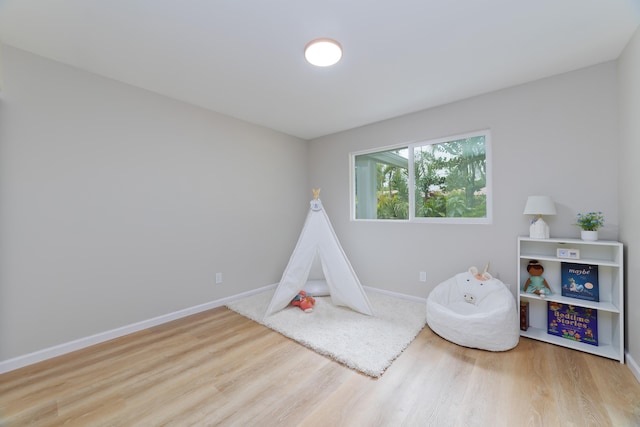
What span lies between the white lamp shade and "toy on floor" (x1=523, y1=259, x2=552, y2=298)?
51cm

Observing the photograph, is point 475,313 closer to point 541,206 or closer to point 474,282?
point 474,282

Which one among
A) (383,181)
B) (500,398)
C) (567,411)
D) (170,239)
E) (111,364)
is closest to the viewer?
(567,411)

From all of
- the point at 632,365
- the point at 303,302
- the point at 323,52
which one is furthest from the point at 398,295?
the point at 323,52

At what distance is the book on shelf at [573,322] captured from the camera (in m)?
2.09

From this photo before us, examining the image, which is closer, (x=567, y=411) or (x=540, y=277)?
(x=567, y=411)

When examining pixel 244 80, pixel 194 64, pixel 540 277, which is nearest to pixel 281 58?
pixel 244 80

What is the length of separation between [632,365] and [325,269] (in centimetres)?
250

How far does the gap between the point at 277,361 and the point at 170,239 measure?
174 cm

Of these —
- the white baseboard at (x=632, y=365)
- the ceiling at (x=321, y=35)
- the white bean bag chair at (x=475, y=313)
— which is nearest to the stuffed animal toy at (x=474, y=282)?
the white bean bag chair at (x=475, y=313)

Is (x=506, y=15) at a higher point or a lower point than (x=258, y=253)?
higher

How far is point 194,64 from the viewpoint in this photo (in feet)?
7.02

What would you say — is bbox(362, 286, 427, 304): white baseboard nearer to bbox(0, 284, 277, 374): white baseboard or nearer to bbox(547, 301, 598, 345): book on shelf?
bbox(547, 301, 598, 345): book on shelf

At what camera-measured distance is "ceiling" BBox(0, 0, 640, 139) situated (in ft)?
5.14

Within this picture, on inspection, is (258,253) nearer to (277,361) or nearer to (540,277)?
(277,361)
